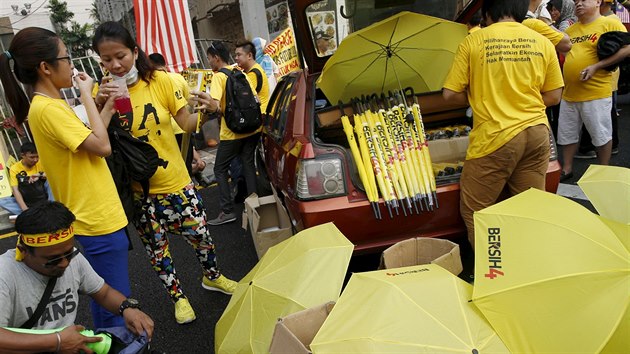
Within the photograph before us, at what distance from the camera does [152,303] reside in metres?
3.37

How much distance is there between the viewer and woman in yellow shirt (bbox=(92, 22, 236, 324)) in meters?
2.40

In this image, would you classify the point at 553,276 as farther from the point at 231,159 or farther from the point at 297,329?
the point at 231,159

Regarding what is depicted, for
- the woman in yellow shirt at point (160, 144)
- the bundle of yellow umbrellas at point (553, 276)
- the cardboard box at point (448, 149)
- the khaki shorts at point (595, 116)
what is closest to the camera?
the bundle of yellow umbrellas at point (553, 276)

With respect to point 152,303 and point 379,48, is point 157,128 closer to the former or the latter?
point 152,303

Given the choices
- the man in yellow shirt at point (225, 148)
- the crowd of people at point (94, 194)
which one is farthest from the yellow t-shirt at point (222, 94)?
the crowd of people at point (94, 194)

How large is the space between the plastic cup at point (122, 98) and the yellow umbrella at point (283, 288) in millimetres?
1166

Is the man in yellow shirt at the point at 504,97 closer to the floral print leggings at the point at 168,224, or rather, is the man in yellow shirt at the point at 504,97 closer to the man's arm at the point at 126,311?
the floral print leggings at the point at 168,224

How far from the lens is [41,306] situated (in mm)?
1727

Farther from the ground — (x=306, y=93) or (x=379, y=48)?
(x=379, y=48)

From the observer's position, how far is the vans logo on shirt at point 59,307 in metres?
1.80

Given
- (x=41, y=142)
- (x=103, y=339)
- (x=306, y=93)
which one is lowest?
(x=103, y=339)

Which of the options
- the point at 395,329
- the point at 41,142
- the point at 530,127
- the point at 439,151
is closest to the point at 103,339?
the point at 41,142

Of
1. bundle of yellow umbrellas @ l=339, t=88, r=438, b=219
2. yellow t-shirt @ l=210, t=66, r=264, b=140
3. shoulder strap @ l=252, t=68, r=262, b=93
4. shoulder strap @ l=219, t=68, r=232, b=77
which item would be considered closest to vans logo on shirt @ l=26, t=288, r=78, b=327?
bundle of yellow umbrellas @ l=339, t=88, r=438, b=219

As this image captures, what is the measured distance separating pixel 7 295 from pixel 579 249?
215cm
